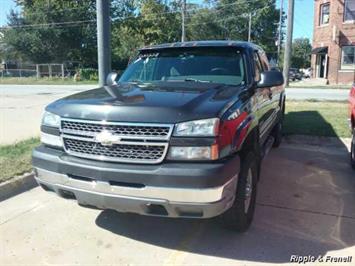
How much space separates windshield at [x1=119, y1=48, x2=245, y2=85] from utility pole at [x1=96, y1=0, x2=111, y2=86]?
6.73 feet

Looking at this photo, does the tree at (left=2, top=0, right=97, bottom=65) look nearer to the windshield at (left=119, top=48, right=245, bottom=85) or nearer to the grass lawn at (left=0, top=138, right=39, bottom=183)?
the grass lawn at (left=0, top=138, right=39, bottom=183)

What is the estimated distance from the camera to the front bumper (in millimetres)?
3305

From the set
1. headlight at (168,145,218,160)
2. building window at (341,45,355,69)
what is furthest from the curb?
building window at (341,45,355,69)

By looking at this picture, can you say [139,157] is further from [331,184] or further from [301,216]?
[331,184]

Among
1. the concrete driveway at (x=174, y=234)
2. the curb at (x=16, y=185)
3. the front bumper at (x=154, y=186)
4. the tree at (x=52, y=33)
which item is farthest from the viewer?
the tree at (x=52, y=33)

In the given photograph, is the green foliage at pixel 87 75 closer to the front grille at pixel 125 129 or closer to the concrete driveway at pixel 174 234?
the concrete driveway at pixel 174 234

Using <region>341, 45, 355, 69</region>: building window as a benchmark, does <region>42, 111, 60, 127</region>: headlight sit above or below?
below

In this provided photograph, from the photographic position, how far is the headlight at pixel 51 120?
12.6ft

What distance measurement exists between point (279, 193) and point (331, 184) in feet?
3.06

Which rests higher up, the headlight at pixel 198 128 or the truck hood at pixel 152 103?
the truck hood at pixel 152 103

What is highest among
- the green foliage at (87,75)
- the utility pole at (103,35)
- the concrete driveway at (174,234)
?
the utility pole at (103,35)

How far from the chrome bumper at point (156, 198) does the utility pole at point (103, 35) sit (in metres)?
3.96

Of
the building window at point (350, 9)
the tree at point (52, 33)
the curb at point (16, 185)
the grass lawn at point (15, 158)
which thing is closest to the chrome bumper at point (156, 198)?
the curb at point (16, 185)

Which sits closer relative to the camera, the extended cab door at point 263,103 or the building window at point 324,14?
the extended cab door at point 263,103
